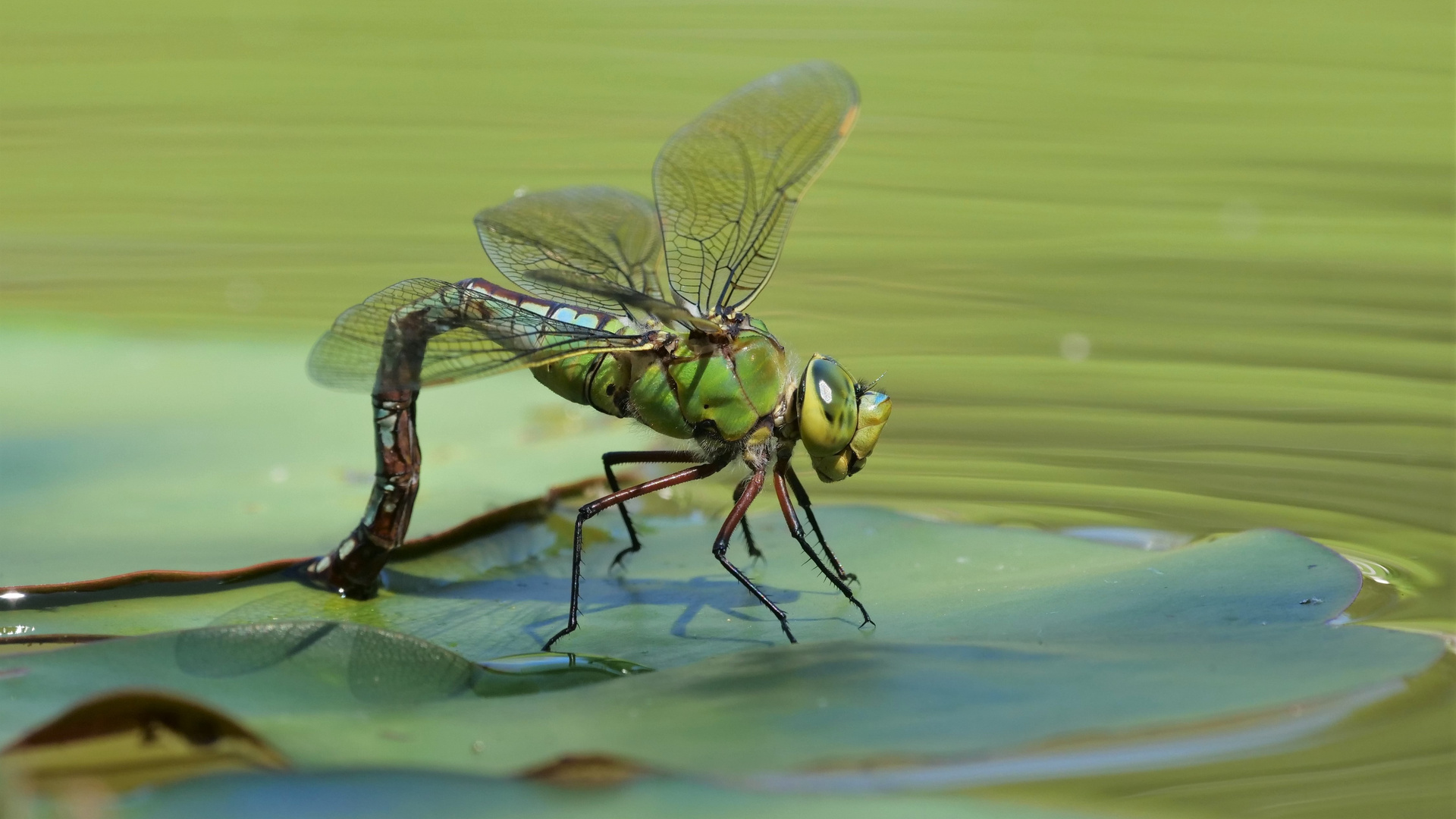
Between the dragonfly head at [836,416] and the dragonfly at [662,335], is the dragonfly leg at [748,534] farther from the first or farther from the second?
the dragonfly head at [836,416]

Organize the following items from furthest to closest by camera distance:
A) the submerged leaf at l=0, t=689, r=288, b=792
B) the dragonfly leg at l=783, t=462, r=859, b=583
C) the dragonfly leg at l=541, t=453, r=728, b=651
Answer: the dragonfly leg at l=783, t=462, r=859, b=583, the dragonfly leg at l=541, t=453, r=728, b=651, the submerged leaf at l=0, t=689, r=288, b=792

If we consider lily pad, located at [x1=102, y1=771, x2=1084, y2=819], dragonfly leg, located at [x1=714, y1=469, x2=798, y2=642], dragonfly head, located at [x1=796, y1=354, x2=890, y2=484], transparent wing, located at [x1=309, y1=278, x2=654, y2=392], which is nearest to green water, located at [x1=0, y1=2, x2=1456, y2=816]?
lily pad, located at [x1=102, y1=771, x2=1084, y2=819]

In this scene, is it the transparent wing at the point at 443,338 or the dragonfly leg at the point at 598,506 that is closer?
the dragonfly leg at the point at 598,506

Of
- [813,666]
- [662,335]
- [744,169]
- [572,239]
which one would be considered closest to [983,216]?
[744,169]

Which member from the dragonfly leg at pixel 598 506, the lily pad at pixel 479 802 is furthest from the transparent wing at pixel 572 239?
the lily pad at pixel 479 802

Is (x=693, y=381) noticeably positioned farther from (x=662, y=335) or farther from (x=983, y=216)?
(x=983, y=216)

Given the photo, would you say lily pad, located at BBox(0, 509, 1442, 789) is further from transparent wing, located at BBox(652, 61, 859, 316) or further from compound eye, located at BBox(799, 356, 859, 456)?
transparent wing, located at BBox(652, 61, 859, 316)
